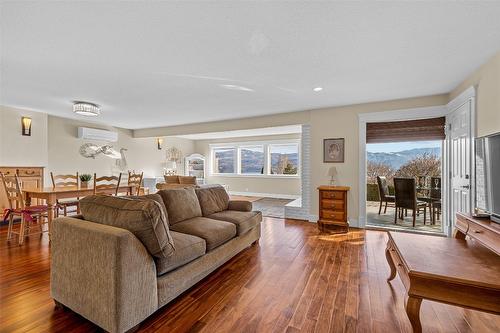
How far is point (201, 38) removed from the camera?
2.08 meters

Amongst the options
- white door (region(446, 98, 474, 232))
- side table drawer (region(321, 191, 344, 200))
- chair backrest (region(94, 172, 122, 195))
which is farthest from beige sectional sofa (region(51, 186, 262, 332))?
white door (region(446, 98, 474, 232))

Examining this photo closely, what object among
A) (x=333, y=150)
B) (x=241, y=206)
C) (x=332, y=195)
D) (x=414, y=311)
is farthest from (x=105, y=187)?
(x=414, y=311)

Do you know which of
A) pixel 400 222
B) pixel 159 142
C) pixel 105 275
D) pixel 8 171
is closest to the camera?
pixel 105 275

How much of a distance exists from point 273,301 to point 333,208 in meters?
2.58

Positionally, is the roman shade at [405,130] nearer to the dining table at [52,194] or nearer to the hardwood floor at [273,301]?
the hardwood floor at [273,301]

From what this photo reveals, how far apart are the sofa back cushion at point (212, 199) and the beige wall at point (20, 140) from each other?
13.4ft

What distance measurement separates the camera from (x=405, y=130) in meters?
4.77

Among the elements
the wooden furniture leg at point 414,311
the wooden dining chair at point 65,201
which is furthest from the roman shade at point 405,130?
the wooden dining chair at point 65,201

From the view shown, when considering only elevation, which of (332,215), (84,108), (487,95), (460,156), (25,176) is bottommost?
(332,215)

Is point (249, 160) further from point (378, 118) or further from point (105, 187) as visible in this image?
point (105, 187)

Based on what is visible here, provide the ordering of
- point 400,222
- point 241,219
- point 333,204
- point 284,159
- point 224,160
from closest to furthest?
point 241,219 → point 333,204 → point 400,222 → point 284,159 → point 224,160

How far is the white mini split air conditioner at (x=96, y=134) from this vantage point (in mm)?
5684

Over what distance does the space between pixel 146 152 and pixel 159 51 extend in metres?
5.99

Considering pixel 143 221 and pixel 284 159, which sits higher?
pixel 284 159
